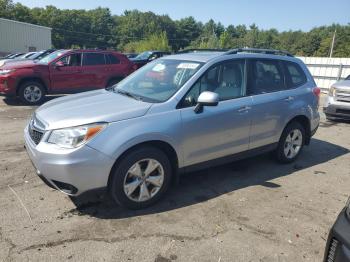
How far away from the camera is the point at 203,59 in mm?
4574

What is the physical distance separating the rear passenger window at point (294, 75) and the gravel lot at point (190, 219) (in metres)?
1.39

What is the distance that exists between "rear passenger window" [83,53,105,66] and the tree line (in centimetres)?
5395

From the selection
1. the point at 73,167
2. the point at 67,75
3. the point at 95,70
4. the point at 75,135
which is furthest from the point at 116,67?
the point at 73,167

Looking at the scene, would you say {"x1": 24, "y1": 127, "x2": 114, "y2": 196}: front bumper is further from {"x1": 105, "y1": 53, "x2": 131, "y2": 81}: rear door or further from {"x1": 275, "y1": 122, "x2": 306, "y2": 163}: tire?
{"x1": 105, "y1": 53, "x2": 131, "y2": 81}: rear door

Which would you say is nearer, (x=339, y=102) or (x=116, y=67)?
(x=339, y=102)

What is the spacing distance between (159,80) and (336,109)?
6.62 m

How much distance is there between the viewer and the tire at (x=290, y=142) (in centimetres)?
551

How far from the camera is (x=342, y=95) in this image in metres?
9.27

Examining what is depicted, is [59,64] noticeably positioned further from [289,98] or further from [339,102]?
[339,102]

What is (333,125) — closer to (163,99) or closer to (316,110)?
(316,110)

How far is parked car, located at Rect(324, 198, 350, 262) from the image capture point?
2.17 meters

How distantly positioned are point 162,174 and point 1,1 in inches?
3254

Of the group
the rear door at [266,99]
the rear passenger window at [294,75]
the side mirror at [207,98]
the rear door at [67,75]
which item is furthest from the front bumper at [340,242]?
the rear door at [67,75]

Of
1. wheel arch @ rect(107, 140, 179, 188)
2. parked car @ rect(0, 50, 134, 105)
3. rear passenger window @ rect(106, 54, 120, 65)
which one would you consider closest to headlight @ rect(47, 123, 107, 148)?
wheel arch @ rect(107, 140, 179, 188)
